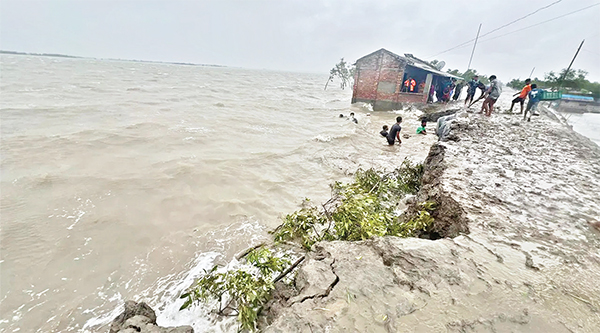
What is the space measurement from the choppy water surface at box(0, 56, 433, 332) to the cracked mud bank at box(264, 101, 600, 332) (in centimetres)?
150

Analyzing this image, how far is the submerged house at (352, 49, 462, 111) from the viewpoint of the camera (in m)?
18.5

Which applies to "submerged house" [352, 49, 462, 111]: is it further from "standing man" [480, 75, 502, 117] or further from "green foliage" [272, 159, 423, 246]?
"green foliage" [272, 159, 423, 246]

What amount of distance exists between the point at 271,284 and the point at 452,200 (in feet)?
8.98

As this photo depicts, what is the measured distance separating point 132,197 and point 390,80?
18.2 meters

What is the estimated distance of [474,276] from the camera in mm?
2227

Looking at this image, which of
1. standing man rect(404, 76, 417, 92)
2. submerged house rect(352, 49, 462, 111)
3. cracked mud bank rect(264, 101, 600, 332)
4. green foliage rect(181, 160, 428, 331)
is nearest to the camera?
cracked mud bank rect(264, 101, 600, 332)

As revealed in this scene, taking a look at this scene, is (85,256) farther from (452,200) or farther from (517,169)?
(517,169)

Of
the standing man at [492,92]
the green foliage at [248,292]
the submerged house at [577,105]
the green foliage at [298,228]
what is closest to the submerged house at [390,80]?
the standing man at [492,92]

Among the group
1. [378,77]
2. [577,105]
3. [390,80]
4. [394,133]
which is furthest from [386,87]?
[577,105]

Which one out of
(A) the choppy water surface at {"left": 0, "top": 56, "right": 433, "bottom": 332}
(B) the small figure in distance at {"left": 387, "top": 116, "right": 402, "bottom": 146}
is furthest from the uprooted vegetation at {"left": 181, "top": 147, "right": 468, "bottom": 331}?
(B) the small figure in distance at {"left": 387, "top": 116, "right": 402, "bottom": 146}

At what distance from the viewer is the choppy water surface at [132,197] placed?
360cm

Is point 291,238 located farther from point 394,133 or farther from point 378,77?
point 378,77

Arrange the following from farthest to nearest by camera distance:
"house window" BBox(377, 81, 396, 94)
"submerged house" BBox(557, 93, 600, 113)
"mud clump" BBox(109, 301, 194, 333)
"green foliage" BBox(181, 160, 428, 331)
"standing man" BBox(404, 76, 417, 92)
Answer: "submerged house" BBox(557, 93, 600, 113) → "standing man" BBox(404, 76, 417, 92) → "house window" BBox(377, 81, 396, 94) → "green foliage" BBox(181, 160, 428, 331) → "mud clump" BBox(109, 301, 194, 333)

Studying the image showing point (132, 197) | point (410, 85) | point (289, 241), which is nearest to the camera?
point (289, 241)
